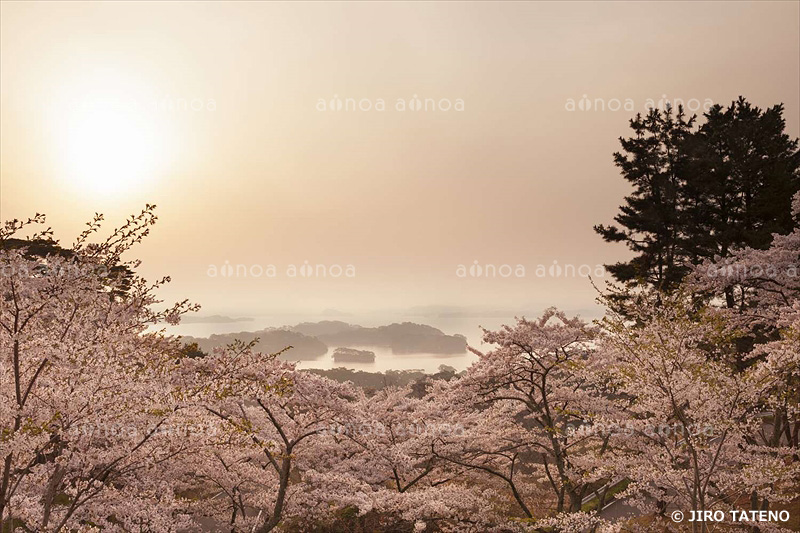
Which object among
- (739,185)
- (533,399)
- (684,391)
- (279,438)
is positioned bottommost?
(279,438)

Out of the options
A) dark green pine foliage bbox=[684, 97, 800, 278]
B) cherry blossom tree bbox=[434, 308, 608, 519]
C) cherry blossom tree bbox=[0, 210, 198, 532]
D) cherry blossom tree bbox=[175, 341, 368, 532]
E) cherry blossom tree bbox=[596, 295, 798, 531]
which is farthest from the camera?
dark green pine foliage bbox=[684, 97, 800, 278]

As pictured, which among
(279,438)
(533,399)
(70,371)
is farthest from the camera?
(533,399)

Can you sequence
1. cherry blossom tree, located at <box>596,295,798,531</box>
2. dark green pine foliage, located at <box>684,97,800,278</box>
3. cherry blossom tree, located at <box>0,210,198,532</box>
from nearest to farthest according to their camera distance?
cherry blossom tree, located at <box>0,210,198,532</box>
cherry blossom tree, located at <box>596,295,798,531</box>
dark green pine foliage, located at <box>684,97,800,278</box>

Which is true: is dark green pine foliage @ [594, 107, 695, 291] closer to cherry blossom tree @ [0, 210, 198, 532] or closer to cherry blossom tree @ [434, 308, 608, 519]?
cherry blossom tree @ [434, 308, 608, 519]

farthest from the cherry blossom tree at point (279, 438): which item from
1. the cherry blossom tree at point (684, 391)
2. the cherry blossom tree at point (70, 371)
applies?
the cherry blossom tree at point (684, 391)

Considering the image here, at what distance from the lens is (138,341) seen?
31.5 ft

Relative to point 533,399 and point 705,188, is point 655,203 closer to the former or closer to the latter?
point 705,188

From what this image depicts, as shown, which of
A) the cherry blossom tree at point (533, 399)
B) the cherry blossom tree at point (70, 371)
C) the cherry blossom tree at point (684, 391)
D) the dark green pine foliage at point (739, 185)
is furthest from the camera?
the dark green pine foliage at point (739, 185)

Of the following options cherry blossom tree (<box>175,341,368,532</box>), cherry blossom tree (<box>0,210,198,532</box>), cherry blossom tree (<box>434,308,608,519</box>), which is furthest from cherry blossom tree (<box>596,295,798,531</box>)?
cherry blossom tree (<box>0,210,198,532</box>)

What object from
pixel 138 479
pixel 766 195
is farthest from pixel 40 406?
pixel 766 195

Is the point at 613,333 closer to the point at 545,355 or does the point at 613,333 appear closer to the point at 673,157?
the point at 545,355

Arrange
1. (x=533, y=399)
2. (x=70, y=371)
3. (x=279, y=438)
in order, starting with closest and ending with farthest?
(x=70, y=371) → (x=279, y=438) → (x=533, y=399)

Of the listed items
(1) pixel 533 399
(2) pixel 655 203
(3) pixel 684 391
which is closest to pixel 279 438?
(1) pixel 533 399

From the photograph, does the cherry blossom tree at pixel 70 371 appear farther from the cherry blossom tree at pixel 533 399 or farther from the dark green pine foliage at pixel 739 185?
the dark green pine foliage at pixel 739 185
